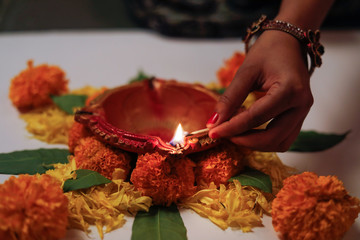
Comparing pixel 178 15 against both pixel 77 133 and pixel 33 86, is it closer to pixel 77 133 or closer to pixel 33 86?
pixel 33 86

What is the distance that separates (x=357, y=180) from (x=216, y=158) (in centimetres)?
41

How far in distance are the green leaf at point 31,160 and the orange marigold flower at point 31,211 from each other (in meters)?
0.23

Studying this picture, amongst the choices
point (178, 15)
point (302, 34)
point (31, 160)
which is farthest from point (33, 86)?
point (178, 15)

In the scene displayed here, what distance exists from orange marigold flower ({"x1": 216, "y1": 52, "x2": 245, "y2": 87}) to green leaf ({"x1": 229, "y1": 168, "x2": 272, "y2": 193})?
0.45 metres

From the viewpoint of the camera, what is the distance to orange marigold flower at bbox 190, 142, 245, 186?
0.90 meters

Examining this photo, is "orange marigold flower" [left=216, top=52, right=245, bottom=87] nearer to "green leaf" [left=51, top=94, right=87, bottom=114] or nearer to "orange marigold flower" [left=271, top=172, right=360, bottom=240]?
"green leaf" [left=51, top=94, right=87, bottom=114]

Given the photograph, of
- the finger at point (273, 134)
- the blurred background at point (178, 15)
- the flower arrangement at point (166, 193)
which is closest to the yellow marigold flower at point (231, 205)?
the flower arrangement at point (166, 193)

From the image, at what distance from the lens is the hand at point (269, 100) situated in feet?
2.69

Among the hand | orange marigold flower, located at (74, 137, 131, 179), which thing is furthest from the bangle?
orange marigold flower, located at (74, 137, 131, 179)

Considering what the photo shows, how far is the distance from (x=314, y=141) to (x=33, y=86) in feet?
2.98

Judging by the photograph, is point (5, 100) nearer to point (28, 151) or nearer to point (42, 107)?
point (42, 107)

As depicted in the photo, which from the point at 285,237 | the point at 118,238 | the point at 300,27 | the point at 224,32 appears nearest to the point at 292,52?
the point at 300,27

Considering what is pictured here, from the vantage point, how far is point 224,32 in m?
1.97

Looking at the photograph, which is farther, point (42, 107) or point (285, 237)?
point (42, 107)
